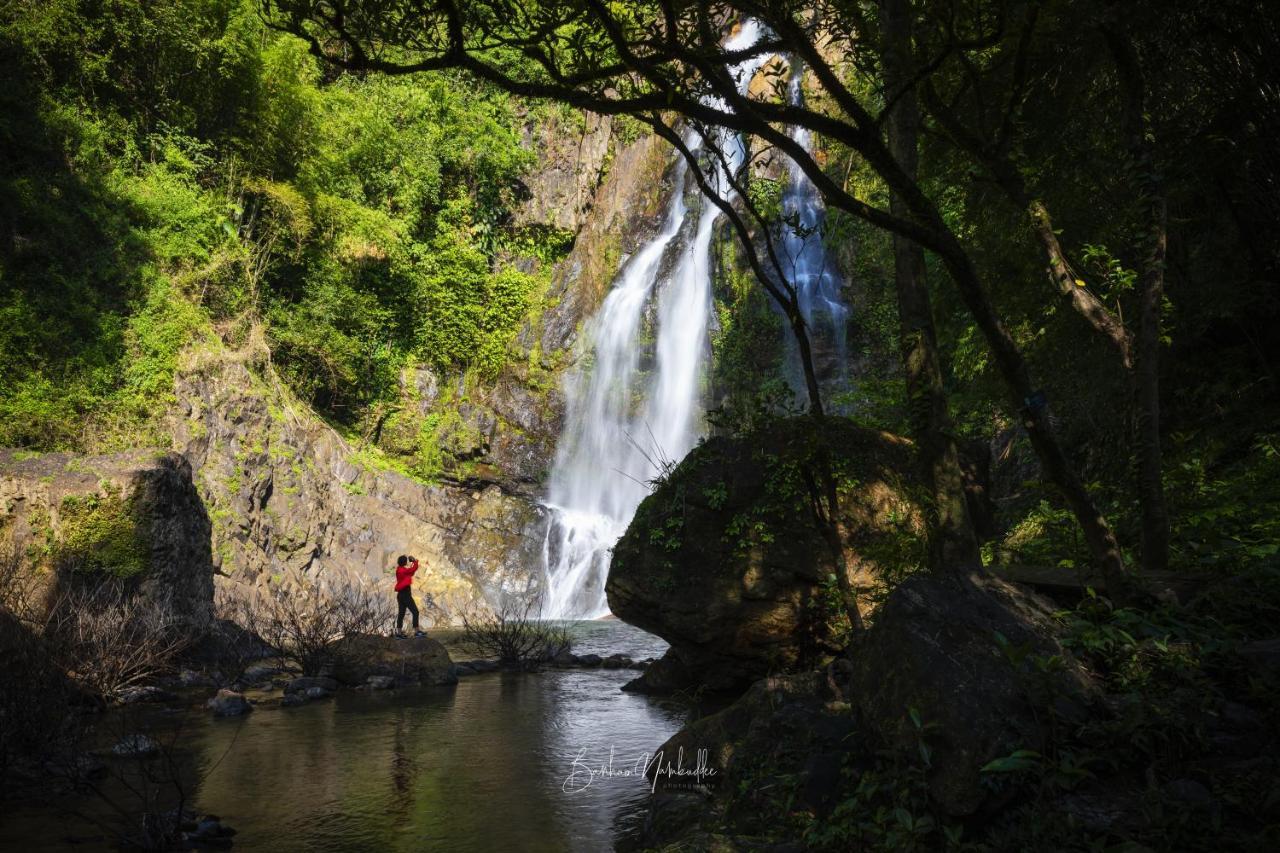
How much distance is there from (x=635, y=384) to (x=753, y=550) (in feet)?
55.6

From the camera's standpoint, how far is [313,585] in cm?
1669

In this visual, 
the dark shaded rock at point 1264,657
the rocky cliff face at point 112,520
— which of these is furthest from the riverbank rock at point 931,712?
the rocky cliff face at point 112,520

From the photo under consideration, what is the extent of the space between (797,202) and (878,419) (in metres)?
13.6

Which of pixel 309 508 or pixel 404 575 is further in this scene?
pixel 309 508

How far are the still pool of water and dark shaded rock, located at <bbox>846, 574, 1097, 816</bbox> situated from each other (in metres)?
2.24

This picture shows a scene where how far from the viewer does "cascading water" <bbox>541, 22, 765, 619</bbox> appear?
23.5 meters

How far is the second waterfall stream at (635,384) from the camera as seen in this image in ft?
77.2

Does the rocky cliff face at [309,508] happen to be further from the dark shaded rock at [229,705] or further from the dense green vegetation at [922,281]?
the dark shaded rock at [229,705]

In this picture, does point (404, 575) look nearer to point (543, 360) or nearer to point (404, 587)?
point (404, 587)

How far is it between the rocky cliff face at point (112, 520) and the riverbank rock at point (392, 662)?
107 inches

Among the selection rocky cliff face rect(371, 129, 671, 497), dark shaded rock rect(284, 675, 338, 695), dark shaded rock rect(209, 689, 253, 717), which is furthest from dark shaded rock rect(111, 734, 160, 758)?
rocky cliff face rect(371, 129, 671, 497)

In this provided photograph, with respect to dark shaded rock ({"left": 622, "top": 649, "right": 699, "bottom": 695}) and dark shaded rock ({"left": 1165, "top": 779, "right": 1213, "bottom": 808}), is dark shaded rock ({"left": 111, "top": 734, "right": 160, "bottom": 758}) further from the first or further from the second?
dark shaded rock ({"left": 1165, "top": 779, "right": 1213, "bottom": 808})

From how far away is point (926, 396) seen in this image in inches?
209

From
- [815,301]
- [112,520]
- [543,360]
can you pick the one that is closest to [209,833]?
[112,520]
